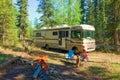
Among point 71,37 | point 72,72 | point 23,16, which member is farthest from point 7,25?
point 72,72

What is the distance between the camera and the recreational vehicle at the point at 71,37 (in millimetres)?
22938

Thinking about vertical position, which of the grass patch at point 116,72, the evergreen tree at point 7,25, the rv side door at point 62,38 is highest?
the evergreen tree at point 7,25

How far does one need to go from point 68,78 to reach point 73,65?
3.97 m

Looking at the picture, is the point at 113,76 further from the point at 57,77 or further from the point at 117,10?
the point at 117,10

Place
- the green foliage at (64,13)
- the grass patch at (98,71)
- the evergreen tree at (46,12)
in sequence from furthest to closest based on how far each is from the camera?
the evergreen tree at (46,12) → the green foliage at (64,13) → the grass patch at (98,71)

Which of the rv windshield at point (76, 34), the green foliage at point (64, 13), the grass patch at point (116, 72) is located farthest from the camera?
the green foliage at point (64, 13)

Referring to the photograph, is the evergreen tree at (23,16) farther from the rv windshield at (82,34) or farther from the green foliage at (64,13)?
the rv windshield at (82,34)

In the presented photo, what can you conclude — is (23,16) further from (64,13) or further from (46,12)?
(64,13)

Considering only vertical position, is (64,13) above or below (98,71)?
above

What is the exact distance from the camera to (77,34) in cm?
2331

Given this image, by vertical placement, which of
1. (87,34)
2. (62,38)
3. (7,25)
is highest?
(7,25)

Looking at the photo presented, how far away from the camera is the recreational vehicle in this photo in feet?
75.3

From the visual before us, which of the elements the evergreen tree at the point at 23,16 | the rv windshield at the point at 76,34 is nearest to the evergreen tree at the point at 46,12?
the evergreen tree at the point at 23,16

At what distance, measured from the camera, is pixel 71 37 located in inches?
939
